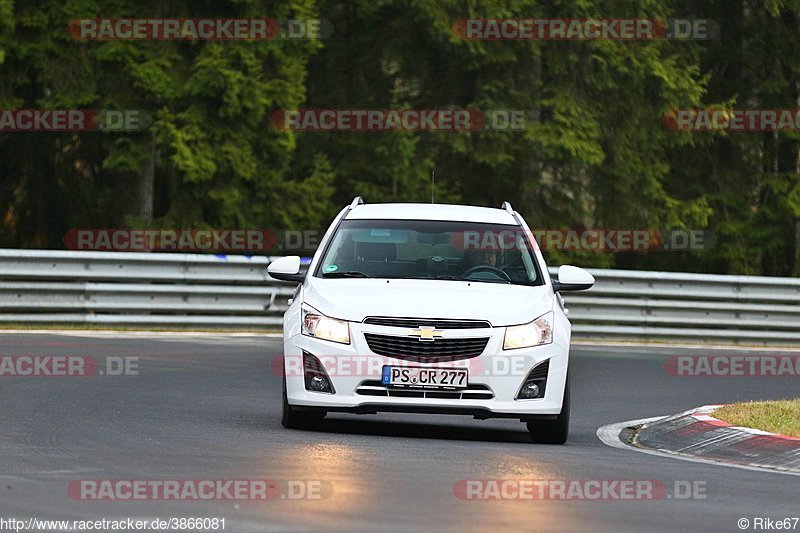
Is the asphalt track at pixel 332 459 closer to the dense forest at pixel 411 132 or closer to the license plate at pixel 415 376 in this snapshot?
the license plate at pixel 415 376

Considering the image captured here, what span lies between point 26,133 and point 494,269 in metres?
19.6

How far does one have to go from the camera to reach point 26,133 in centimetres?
3144

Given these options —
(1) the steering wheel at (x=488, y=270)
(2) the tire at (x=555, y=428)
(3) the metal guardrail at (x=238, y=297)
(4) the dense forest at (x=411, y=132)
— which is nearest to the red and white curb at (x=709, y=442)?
(2) the tire at (x=555, y=428)

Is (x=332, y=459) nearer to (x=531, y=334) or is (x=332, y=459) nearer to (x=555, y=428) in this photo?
(x=531, y=334)

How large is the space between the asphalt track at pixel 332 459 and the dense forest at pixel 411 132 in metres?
11.6

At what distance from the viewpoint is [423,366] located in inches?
478

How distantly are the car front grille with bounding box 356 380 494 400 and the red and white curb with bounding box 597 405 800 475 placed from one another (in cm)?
125

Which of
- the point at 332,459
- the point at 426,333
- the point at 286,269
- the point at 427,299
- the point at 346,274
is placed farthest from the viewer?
the point at 286,269

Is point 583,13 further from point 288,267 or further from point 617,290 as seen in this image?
point 288,267

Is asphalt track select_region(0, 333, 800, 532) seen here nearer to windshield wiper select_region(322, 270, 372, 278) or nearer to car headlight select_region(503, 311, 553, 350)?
car headlight select_region(503, 311, 553, 350)

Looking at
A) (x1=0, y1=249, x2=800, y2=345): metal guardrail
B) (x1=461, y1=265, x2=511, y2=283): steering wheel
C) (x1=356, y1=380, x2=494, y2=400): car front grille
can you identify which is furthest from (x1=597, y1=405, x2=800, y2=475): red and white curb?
(x1=0, y1=249, x2=800, y2=345): metal guardrail

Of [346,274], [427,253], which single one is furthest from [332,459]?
[427,253]

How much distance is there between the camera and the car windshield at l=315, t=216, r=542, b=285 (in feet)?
43.1

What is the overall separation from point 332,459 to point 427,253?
10.3 feet
